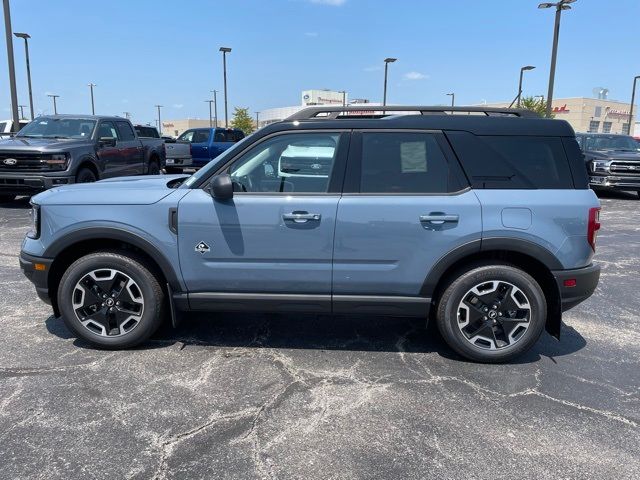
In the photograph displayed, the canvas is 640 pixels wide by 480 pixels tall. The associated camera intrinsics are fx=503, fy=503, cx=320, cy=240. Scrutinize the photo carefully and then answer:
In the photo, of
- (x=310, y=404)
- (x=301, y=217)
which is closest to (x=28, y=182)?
(x=301, y=217)

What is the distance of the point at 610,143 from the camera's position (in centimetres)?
1538

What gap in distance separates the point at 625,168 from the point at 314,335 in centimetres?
1288

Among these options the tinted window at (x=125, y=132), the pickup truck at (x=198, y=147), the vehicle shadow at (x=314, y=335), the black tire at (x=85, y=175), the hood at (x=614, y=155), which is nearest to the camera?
the vehicle shadow at (x=314, y=335)

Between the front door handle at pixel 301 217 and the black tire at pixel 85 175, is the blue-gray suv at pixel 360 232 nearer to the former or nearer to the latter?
the front door handle at pixel 301 217

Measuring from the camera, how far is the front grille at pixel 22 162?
9.67 meters

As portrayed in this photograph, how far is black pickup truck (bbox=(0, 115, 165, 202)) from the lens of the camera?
969cm

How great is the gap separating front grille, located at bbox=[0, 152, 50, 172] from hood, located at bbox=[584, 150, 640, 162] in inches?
546

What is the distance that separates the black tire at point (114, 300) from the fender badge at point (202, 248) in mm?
437

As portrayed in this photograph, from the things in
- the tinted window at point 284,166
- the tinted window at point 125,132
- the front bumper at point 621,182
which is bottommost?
the front bumper at point 621,182

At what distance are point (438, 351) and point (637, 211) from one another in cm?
1056

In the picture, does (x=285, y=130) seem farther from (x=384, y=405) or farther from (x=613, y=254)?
(x=613, y=254)

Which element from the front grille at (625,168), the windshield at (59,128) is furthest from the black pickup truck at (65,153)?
the front grille at (625,168)

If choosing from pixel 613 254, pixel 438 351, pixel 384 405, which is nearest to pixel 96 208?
pixel 384 405

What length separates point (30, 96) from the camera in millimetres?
36531
